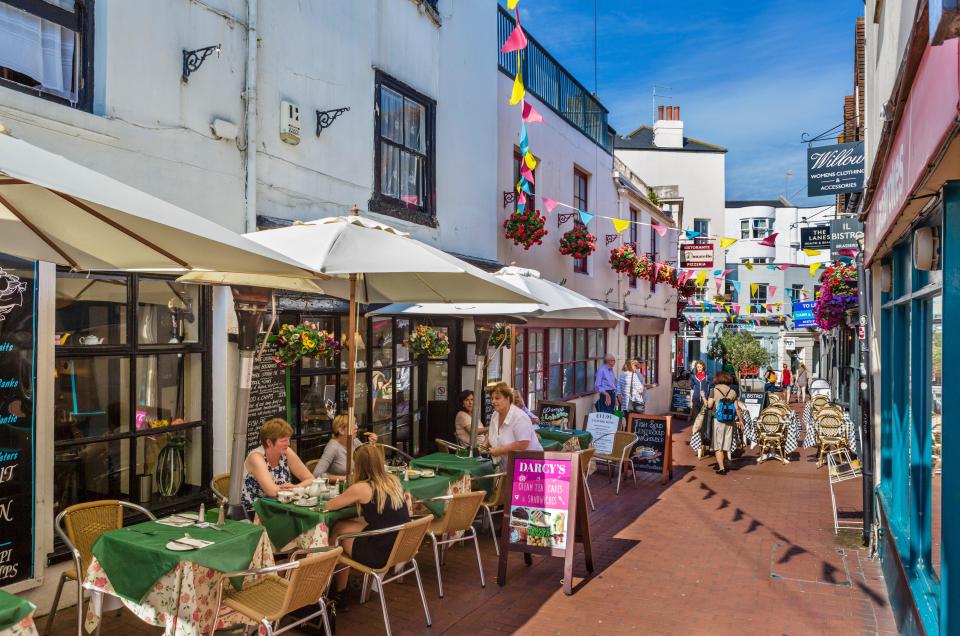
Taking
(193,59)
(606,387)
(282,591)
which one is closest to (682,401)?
(606,387)

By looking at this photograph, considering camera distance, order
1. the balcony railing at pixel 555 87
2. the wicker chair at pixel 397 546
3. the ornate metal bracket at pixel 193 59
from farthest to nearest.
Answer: the balcony railing at pixel 555 87 → the ornate metal bracket at pixel 193 59 → the wicker chair at pixel 397 546

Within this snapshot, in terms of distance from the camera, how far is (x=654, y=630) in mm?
5727

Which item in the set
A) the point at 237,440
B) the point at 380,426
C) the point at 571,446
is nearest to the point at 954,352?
the point at 237,440

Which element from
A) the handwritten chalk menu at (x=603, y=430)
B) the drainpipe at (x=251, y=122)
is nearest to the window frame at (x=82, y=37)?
the drainpipe at (x=251, y=122)

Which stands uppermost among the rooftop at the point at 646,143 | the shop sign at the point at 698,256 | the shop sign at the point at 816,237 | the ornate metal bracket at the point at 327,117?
the rooftop at the point at 646,143

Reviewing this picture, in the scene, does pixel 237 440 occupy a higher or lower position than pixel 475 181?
lower

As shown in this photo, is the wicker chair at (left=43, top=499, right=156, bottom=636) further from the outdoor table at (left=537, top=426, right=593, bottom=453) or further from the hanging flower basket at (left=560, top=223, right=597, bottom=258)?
the hanging flower basket at (left=560, top=223, right=597, bottom=258)

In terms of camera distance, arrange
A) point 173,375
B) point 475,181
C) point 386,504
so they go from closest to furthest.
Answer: point 386,504, point 173,375, point 475,181

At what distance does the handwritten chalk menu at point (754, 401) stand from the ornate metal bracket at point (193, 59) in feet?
43.4

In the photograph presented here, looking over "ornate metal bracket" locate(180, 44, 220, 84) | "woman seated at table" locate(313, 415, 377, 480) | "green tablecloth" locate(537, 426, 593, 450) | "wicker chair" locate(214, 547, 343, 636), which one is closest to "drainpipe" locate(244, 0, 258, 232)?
"ornate metal bracket" locate(180, 44, 220, 84)

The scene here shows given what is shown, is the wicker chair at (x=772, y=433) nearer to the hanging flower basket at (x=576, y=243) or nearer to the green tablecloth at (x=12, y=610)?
the hanging flower basket at (x=576, y=243)

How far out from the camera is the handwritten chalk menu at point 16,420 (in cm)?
518

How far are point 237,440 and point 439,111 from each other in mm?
6655

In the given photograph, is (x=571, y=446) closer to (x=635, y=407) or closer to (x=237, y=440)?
(x=237, y=440)
